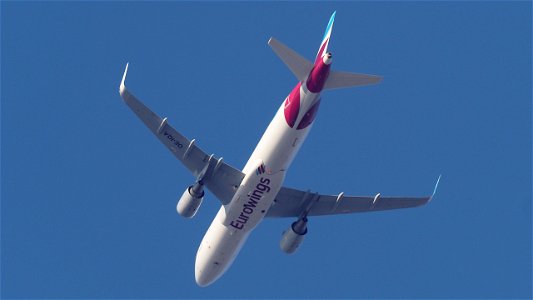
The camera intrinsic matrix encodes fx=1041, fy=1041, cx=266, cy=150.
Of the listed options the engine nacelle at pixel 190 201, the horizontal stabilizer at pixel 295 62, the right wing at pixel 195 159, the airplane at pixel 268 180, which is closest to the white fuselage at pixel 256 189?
the airplane at pixel 268 180

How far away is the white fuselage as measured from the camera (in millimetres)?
56156

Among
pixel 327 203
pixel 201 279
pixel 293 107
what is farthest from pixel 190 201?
pixel 293 107

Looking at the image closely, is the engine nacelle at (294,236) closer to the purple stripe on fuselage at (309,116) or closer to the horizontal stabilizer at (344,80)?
the purple stripe on fuselage at (309,116)

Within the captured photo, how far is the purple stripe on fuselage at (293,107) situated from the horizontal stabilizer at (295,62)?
0.60 meters

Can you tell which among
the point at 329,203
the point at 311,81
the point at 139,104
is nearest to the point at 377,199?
the point at 329,203

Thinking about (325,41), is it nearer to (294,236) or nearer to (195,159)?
(195,159)

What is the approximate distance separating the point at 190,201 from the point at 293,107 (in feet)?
33.4

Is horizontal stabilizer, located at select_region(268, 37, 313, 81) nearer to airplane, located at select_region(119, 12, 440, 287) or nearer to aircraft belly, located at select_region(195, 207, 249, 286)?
airplane, located at select_region(119, 12, 440, 287)

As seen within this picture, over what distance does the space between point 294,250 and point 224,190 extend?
21.4 feet

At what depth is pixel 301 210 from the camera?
213 ft

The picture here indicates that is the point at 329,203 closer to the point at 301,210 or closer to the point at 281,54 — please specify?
the point at 301,210

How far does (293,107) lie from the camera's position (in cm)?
5581

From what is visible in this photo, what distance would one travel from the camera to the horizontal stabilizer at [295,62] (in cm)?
5534

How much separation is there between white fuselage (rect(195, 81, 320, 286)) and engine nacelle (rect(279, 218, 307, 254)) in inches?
117
